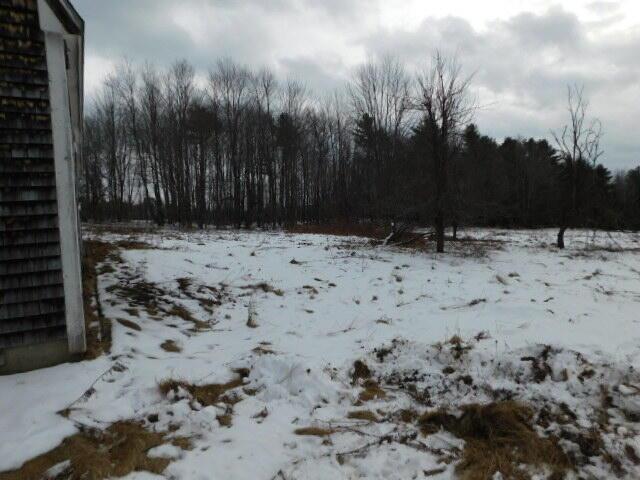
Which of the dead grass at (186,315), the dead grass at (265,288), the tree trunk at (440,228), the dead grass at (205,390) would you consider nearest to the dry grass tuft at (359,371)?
the dead grass at (205,390)

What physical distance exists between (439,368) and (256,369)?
6.69ft

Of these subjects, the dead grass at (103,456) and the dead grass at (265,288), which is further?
the dead grass at (265,288)

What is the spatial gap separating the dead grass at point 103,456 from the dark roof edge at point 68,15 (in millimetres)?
4100

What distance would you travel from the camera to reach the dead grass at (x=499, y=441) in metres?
2.82

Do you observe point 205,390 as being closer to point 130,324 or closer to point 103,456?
point 103,456

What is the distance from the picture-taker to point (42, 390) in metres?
Answer: 3.74

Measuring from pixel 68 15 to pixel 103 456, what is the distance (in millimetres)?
4330

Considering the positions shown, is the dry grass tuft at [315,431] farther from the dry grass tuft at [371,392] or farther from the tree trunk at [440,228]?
the tree trunk at [440,228]

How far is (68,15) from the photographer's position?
4215 mm

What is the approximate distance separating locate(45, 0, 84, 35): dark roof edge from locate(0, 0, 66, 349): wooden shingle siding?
19cm

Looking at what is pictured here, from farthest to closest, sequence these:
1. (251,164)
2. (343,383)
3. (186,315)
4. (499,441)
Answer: (251,164) < (186,315) < (343,383) < (499,441)

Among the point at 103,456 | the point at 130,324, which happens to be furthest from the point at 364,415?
the point at 130,324

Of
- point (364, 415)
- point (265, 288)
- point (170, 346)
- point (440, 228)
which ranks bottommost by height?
point (364, 415)

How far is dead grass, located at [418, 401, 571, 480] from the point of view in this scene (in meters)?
2.82
